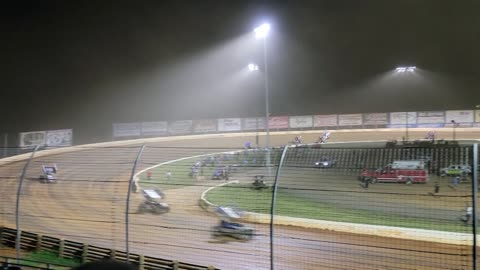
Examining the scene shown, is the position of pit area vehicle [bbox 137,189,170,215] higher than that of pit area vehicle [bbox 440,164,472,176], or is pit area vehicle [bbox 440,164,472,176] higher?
pit area vehicle [bbox 440,164,472,176]

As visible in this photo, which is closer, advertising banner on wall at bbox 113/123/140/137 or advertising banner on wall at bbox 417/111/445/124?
advertising banner on wall at bbox 113/123/140/137

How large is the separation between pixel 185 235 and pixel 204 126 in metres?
24.5

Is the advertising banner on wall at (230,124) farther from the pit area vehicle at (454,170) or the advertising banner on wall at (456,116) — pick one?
the pit area vehicle at (454,170)

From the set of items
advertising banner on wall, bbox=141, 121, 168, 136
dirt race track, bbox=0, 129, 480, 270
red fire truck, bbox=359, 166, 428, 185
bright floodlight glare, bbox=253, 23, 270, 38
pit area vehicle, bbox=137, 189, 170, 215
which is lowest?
dirt race track, bbox=0, 129, 480, 270

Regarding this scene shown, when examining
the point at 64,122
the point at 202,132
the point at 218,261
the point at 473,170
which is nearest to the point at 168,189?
the point at 218,261

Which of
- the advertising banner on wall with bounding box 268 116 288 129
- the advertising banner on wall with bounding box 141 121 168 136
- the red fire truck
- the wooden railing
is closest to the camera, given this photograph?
the red fire truck

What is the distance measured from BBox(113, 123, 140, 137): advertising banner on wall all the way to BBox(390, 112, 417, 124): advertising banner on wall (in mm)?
23084

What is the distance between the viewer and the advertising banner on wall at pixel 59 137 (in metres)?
26.2

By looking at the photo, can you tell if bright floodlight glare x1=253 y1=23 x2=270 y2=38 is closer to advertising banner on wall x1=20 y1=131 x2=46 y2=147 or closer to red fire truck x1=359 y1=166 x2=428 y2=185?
red fire truck x1=359 y1=166 x2=428 y2=185

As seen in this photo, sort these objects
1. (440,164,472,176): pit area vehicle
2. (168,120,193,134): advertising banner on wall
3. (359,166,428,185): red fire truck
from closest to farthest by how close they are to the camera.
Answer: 1. (440,164,472,176): pit area vehicle
2. (359,166,428,185): red fire truck
3. (168,120,193,134): advertising banner on wall

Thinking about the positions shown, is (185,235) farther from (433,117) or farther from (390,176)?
(433,117)

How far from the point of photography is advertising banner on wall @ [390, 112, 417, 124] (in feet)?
128

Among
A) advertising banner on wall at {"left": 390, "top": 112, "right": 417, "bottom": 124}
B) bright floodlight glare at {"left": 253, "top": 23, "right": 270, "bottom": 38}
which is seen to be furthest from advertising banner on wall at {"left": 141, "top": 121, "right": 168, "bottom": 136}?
advertising banner on wall at {"left": 390, "top": 112, "right": 417, "bottom": 124}

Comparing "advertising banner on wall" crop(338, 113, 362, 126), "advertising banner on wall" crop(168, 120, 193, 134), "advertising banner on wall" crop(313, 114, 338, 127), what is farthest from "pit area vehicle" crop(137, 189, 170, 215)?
"advertising banner on wall" crop(338, 113, 362, 126)
